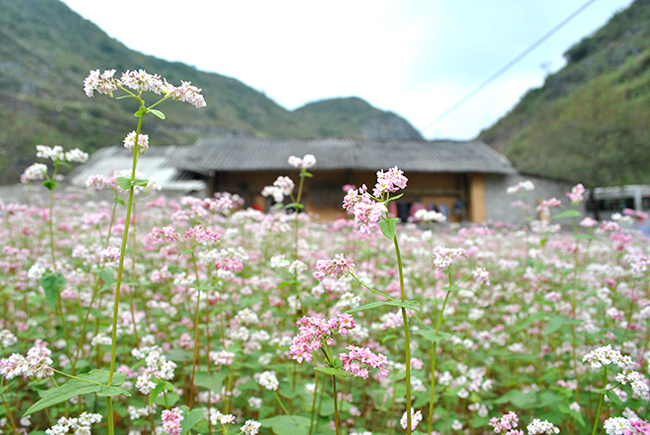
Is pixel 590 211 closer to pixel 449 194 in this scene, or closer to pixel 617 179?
pixel 617 179

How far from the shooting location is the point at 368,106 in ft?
315

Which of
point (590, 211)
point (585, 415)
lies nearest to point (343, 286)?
point (585, 415)

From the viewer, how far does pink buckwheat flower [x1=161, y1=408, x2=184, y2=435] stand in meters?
1.27

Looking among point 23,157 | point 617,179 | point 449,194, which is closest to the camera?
point 449,194

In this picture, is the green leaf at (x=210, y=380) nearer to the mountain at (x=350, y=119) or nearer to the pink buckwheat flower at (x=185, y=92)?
the pink buckwheat flower at (x=185, y=92)

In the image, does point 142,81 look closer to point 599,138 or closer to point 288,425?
point 288,425

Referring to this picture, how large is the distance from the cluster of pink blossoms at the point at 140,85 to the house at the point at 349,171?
40.4 ft

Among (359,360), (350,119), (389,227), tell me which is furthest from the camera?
(350,119)

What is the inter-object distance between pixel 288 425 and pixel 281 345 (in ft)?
2.19

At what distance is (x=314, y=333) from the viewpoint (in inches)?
44.1

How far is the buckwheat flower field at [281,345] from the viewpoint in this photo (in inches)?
48.5

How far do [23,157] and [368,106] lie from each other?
79.2m

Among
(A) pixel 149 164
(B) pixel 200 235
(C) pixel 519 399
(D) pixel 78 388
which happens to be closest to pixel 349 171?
(A) pixel 149 164

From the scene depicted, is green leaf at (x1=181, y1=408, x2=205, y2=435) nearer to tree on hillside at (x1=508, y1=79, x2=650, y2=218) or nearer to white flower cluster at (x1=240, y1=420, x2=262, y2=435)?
white flower cluster at (x1=240, y1=420, x2=262, y2=435)
